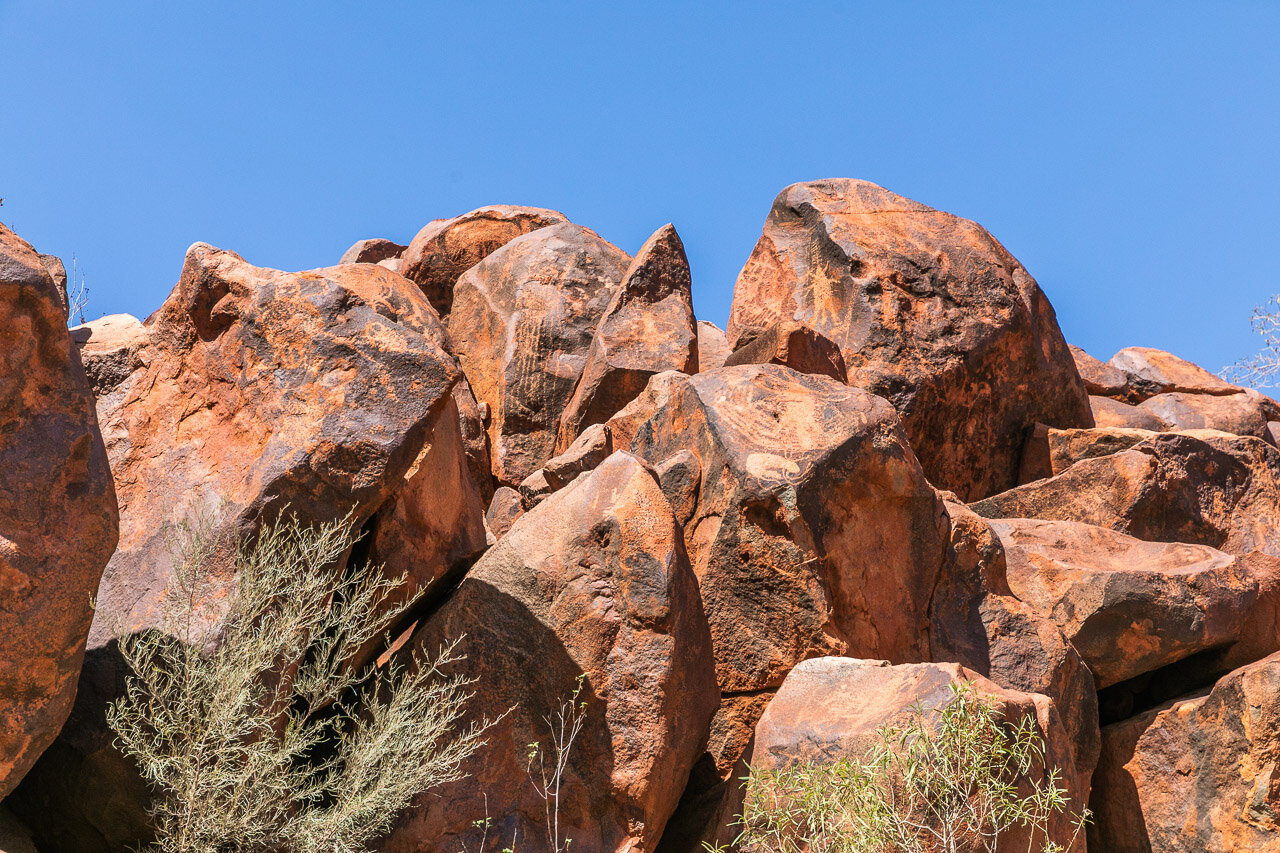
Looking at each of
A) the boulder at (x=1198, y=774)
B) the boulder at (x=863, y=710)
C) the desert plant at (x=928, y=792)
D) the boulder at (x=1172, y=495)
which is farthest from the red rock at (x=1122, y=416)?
the desert plant at (x=928, y=792)

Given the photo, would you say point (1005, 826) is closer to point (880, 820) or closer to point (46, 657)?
point (880, 820)

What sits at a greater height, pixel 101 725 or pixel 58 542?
pixel 58 542

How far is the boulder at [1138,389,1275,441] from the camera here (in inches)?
615

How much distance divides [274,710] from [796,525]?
3.42 metres

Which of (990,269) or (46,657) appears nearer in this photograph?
(46,657)

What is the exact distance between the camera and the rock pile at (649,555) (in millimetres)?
6656

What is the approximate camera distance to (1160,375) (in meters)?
16.6

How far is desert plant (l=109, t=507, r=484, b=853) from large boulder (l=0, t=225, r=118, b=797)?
0.55 metres

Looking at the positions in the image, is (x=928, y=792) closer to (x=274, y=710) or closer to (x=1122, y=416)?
(x=274, y=710)

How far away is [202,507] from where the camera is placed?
23.3ft

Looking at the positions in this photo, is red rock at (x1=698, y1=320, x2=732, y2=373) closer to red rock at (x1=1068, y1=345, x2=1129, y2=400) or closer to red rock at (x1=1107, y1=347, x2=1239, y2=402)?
red rock at (x1=1068, y1=345, x2=1129, y2=400)

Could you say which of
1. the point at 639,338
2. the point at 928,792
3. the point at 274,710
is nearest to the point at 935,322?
the point at 639,338

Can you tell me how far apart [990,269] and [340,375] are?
804 cm

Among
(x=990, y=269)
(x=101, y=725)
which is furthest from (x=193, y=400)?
(x=990, y=269)
